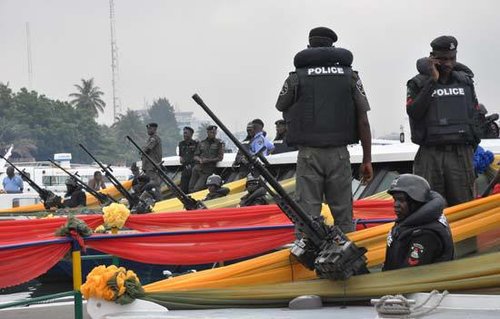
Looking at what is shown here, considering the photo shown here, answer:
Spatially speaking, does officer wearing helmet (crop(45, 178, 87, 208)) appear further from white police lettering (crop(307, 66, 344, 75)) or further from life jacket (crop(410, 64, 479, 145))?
white police lettering (crop(307, 66, 344, 75))

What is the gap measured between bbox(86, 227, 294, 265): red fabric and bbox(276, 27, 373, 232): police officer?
1.76 metres

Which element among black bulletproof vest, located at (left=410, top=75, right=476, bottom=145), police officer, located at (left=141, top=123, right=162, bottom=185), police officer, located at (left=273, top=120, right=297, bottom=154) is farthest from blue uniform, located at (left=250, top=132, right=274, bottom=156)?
black bulletproof vest, located at (left=410, top=75, right=476, bottom=145)

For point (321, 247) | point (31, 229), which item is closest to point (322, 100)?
point (321, 247)

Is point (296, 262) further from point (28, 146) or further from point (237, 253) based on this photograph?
point (28, 146)

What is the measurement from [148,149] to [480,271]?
13370 millimetres

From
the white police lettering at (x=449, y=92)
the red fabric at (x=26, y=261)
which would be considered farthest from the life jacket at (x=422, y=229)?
the red fabric at (x=26, y=261)

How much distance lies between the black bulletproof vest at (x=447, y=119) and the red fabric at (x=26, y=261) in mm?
2940

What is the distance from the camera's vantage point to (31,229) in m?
10.5

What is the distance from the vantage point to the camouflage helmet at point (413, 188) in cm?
596

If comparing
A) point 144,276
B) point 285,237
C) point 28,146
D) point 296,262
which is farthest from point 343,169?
point 28,146

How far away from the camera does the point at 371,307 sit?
596 cm

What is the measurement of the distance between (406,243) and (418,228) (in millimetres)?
164

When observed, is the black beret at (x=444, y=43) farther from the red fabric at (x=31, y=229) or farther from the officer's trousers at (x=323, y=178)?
the red fabric at (x=31, y=229)

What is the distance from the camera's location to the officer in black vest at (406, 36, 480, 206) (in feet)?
25.6
